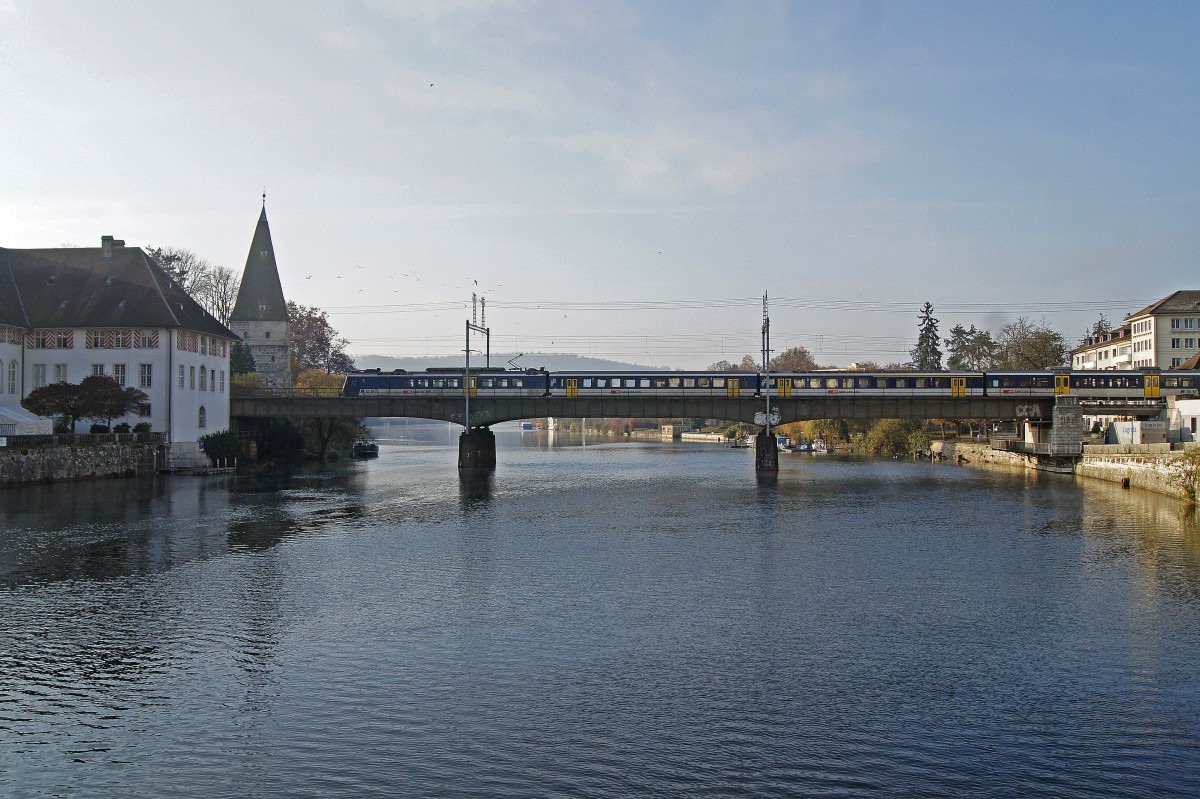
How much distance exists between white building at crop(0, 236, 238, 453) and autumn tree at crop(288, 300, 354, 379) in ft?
143

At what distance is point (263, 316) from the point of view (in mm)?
102938

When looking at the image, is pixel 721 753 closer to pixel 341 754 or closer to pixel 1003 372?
pixel 341 754

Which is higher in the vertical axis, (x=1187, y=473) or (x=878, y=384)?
(x=878, y=384)

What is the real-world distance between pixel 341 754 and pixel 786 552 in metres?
22.0

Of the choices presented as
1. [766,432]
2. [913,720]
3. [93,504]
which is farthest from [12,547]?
[766,432]

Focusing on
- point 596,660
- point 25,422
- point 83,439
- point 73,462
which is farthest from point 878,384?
point 596,660

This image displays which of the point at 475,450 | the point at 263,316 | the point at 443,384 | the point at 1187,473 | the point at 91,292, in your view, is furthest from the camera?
the point at 263,316

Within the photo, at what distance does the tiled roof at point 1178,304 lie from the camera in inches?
4240

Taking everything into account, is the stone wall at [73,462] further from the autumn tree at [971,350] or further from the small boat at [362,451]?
the autumn tree at [971,350]

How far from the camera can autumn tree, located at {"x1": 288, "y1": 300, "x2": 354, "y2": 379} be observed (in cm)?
11831

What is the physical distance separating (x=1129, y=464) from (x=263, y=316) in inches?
3226

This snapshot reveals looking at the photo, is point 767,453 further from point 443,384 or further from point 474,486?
point 443,384

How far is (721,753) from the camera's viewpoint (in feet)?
47.1

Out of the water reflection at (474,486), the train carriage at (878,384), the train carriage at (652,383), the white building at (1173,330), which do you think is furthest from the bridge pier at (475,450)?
the white building at (1173,330)
